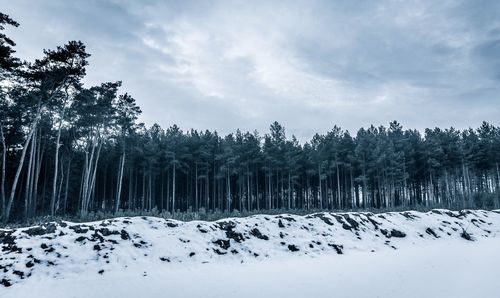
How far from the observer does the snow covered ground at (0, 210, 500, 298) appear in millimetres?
7125

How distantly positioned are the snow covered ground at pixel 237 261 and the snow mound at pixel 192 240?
3 cm

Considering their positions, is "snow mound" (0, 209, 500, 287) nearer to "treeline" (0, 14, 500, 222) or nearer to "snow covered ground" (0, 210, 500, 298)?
"snow covered ground" (0, 210, 500, 298)

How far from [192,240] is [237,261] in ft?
6.11

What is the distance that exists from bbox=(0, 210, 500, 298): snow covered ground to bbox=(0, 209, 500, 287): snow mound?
0.11 feet

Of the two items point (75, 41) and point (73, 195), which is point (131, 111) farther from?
point (73, 195)

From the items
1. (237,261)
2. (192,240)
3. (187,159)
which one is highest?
(187,159)

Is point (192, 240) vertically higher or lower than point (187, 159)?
lower

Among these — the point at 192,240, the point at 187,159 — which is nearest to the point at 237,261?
the point at 192,240

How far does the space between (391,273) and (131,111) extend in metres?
27.2

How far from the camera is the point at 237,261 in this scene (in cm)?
1005

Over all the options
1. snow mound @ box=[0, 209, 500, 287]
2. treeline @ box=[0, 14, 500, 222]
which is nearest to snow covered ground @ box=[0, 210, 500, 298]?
snow mound @ box=[0, 209, 500, 287]

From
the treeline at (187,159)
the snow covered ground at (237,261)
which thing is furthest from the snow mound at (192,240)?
the treeline at (187,159)

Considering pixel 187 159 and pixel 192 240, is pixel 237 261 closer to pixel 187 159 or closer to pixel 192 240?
pixel 192 240

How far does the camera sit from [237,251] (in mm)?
10750
